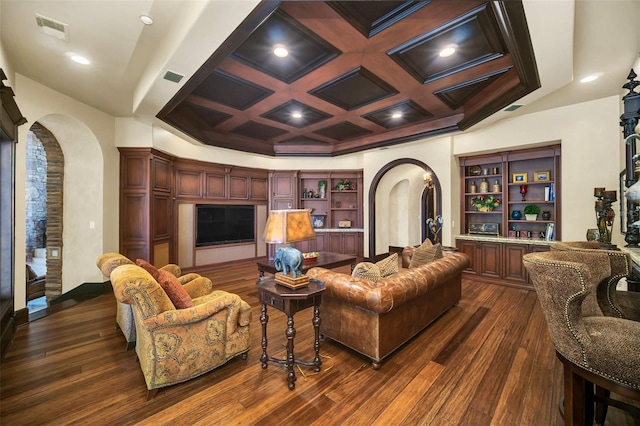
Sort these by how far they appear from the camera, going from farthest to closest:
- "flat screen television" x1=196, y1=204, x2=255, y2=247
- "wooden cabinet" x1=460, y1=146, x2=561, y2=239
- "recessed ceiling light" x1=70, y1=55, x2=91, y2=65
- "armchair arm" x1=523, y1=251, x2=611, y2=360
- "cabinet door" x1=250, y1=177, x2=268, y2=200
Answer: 1. "cabinet door" x1=250, y1=177, x2=268, y2=200
2. "flat screen television" x1=196, y1=204, x2=255, y2=247
3. "wooden cabinet" x1=460, y1=146, x2=561, y2=239
4. "recessed ceiling light" x1=70, y1=55, x2=91, y2=65
5. "armchair arm" x1=523, y1=251, x2=611, y2=360

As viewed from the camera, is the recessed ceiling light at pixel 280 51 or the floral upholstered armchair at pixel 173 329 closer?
the floral upholstered armchair at pixel 173 329

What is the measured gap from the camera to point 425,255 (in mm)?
3334

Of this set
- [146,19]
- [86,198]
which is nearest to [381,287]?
[146,19]

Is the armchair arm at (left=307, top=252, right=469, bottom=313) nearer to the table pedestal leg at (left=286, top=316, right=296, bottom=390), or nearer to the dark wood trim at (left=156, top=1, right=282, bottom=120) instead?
the table pedestal leg at (left=286, top=316, right=296, bottom=390)

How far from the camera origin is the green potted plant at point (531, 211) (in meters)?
4.79

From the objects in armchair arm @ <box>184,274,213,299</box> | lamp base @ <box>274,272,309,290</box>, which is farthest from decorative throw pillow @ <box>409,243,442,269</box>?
armchair arm @ <box>184,274,213,299</box>

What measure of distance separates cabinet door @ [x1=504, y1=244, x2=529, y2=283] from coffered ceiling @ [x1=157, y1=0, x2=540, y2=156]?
2.29 meters

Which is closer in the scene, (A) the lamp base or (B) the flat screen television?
(A) the lamp base

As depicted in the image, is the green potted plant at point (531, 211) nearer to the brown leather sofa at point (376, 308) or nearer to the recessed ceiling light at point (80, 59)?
the brown leather sofa at point (376, 308)

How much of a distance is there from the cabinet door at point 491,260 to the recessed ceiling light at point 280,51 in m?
4.69

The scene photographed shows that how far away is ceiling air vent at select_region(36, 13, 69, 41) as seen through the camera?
229cm

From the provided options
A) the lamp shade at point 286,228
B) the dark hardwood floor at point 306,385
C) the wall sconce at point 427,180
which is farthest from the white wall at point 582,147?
the lamp shade at point 286,228

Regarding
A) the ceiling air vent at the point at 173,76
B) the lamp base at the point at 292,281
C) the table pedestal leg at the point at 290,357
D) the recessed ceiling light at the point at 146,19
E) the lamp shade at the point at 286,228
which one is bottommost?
the table pedestal leg at the point at 290,357

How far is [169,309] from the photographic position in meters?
2.04
